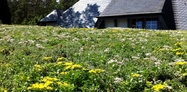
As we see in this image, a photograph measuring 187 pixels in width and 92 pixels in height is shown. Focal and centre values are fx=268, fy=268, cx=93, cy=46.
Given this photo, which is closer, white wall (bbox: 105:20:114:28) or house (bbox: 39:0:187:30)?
house (bbox: 39:0:187:30)

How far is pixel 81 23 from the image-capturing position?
1405 inches

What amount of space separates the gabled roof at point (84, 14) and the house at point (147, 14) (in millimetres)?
2162

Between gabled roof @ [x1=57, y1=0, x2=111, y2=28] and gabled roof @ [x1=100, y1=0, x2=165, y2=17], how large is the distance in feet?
7.58

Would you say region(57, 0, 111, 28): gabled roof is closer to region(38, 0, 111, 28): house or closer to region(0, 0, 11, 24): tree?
region(38, 0, 111, 28): house

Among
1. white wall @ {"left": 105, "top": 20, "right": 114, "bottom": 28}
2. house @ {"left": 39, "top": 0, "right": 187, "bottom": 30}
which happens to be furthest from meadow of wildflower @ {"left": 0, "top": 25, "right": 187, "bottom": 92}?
white wall @ {"left": 105, "top": 20, "right": 114, "bottom": 28}

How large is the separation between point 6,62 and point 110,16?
1043 inches

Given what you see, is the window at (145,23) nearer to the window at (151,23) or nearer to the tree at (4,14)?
the window at (151,23)

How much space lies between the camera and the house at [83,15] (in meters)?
35.2

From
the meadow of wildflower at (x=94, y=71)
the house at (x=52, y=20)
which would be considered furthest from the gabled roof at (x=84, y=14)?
the meadow of wildflower at (x=94, y=71)

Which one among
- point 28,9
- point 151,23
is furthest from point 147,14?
point 28,9

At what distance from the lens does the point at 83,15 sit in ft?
118

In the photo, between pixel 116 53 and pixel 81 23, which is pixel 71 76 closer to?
pixel 116 53

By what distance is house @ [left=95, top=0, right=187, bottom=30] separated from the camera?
2875 cm

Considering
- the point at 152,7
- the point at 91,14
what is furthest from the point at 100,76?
the point at 91,14
